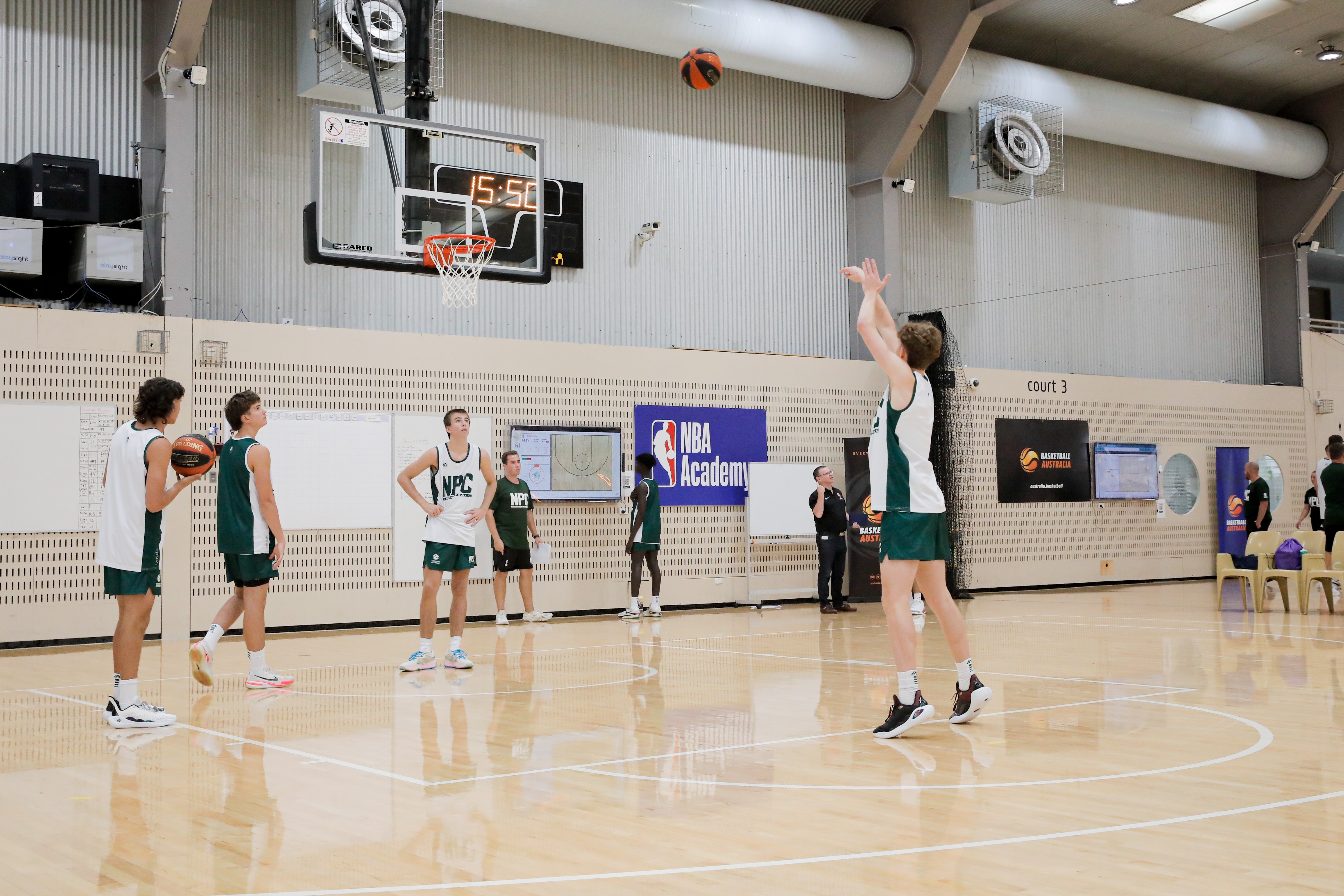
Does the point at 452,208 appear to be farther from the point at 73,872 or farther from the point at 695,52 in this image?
the point at 73,872

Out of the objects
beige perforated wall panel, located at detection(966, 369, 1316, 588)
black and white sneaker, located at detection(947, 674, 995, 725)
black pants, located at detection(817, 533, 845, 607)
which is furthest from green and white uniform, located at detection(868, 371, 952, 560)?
beige perforated wall panel, located at detection(966, 369, 1316, 588)

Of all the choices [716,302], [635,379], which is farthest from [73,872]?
[716,302]

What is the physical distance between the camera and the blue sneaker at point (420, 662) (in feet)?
27.1

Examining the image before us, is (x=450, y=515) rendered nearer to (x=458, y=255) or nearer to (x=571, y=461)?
(x=458, y=255)

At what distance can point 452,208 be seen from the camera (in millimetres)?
10773

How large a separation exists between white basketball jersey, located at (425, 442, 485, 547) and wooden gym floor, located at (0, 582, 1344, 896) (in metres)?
0.95

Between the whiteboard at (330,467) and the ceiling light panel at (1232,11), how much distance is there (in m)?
12.2

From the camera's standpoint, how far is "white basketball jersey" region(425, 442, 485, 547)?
8117 mm

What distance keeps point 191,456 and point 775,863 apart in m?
4.28

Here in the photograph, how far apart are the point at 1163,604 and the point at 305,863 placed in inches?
481

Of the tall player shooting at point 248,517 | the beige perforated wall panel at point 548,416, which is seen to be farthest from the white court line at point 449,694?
the beige perforated wall panel at point 548,416

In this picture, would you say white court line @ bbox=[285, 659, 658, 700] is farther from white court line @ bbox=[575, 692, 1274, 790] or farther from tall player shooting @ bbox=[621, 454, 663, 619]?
tall player shooting @ bbox=[621, 454, 663, 619]

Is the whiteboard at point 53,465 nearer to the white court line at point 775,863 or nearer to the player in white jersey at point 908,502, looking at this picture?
the player in white jersey at point 908,502

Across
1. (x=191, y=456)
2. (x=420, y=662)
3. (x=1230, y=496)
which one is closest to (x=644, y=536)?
(x=420, y=662)
